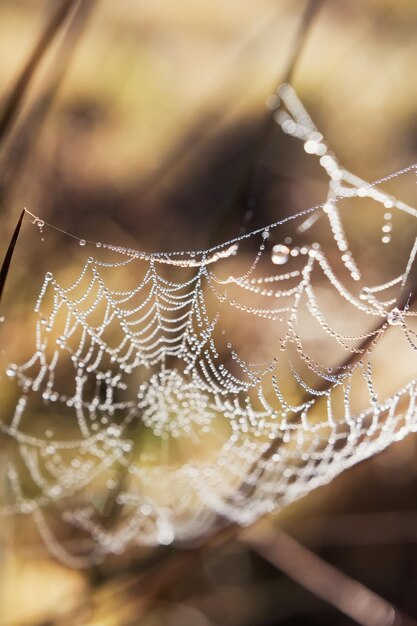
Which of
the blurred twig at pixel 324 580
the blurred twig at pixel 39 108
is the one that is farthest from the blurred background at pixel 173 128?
the blurred twig at pixel 324 580

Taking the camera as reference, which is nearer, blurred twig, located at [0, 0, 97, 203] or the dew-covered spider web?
blurred twig, located at [0, 0, 97, 203]


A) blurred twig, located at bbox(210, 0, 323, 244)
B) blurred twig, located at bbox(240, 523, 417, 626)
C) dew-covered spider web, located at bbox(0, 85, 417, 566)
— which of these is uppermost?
blurred twig, located at bbox(210, 0, 323, 244)

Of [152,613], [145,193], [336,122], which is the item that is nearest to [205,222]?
[145,193]

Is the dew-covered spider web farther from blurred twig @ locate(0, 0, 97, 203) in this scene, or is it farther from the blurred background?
blurred twig @ locate(0, 0, 97, 203)

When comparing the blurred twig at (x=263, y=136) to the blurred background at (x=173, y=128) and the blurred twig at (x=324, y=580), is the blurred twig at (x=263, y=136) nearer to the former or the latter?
the blurred background at (x=173, y=128)

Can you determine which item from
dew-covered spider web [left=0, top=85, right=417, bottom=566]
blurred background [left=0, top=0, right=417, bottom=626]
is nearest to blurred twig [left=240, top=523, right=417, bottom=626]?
dew-covered spider web [left=0, top=85, right=417, bottom=566]
